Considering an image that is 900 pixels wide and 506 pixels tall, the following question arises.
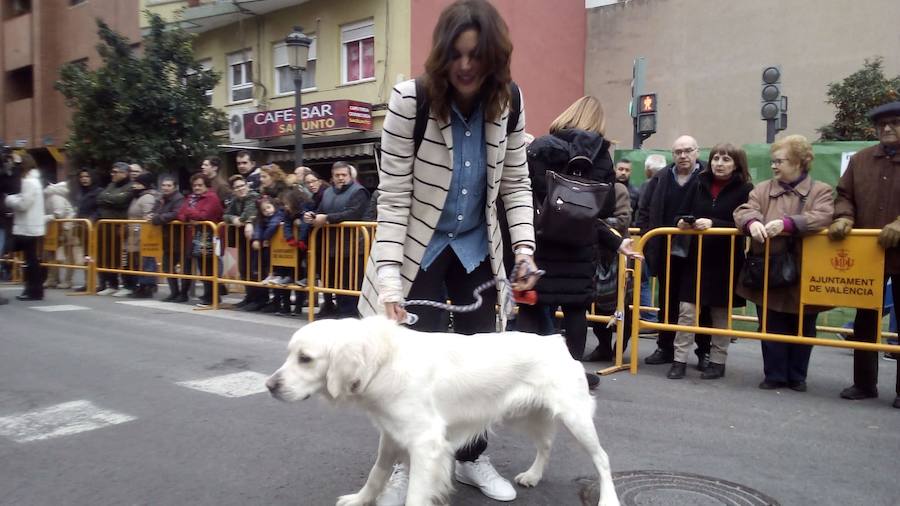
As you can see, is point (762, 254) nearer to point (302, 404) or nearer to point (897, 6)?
point (302, 404)

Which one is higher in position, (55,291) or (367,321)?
(367,321)

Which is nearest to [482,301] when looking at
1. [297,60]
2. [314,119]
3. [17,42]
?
[297,60]

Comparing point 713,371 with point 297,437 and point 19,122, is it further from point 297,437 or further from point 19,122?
point 19,122

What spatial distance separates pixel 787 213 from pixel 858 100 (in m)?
12.4

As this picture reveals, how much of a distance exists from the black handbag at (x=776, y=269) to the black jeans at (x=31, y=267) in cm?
926

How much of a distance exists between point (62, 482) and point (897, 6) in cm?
2016

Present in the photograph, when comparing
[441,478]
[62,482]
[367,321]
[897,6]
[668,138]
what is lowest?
[62,482]

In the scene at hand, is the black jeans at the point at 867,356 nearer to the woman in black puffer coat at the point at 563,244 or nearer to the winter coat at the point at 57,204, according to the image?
the woman in black puffer coat at the point at 563,244

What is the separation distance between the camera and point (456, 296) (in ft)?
10.4

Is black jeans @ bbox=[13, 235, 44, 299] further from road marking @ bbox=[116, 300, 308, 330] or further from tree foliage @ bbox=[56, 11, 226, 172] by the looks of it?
tree foliage @ bbox=[56, 11, 226, 172]

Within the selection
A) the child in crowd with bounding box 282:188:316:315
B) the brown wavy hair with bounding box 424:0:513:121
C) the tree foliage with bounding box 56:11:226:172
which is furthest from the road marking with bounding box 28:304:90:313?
the brown wavy hair with bounding box 424:0:513:121

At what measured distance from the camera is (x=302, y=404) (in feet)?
14.6

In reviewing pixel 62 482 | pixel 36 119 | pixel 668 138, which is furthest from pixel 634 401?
pixel 36 119

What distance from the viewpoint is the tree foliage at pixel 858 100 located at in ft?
48.6
